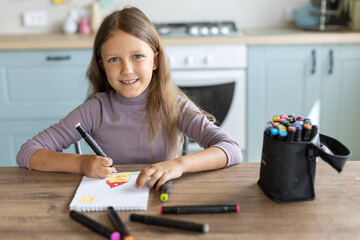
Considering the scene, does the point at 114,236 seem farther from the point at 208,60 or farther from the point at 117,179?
the point at 208,60

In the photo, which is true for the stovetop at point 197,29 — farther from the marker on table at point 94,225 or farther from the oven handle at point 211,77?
the marker on table at point 94,225

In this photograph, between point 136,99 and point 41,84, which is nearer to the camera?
point 136,99

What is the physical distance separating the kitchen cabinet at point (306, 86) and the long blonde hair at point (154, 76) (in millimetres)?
1321

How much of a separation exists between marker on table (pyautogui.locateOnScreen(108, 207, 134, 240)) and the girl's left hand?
131mm

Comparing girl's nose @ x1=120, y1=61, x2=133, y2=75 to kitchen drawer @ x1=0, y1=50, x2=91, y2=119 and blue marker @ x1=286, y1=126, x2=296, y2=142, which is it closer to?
blue marker @ x1=286, y1=126, x2=296, y2=142

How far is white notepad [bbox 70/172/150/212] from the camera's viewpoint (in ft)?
3.06

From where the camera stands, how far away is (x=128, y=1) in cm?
325

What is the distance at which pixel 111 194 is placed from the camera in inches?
39.1

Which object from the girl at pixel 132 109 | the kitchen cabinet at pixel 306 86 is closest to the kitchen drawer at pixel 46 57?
the kitchen cabinet at pixel 306 86

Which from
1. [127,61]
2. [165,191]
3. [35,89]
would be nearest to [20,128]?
[35,89]

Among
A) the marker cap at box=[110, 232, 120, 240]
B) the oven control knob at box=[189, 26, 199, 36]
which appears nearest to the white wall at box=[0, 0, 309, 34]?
the oven control knob at box=[189, 26, 199, 36]

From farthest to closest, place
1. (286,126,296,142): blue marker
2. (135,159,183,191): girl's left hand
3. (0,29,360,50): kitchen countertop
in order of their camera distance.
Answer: (0,29,360,50): kitchen countertop < (135,159,183,191): girl's left hand < (286,126,296,142): blue marker

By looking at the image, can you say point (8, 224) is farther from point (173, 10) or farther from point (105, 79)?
point (173, 10)

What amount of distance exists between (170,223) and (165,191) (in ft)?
0.49
